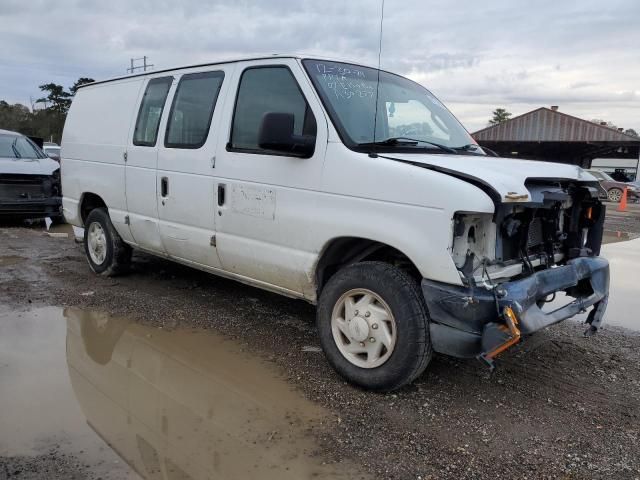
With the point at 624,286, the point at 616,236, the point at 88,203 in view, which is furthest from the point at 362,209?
the point at 616,236

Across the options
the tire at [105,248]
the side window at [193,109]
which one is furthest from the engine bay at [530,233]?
the tire at [105,248]

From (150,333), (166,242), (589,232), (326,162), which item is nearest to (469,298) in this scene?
(326,162)

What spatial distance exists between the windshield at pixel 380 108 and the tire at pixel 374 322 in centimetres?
93

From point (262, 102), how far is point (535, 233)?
7.39 ft

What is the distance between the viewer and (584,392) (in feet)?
12.6

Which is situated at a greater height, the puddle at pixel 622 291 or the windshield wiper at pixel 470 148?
the windshield wiper at pixel 470 148

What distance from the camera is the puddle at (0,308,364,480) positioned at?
289 centimetres

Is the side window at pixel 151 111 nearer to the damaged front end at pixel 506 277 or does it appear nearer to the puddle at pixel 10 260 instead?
the puddle at pixel 10 260

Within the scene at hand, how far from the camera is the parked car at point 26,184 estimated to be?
397 inches

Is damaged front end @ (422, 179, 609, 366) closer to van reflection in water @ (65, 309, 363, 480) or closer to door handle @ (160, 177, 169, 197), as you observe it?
van reflection in water @ (65, 309, 363, 480)

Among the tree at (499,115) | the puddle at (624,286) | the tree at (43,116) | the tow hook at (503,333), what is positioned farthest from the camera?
the tree at (499,115)

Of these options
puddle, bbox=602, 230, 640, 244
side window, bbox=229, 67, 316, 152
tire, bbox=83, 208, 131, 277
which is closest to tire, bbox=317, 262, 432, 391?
side window, bbox=229, 67, 316, 152

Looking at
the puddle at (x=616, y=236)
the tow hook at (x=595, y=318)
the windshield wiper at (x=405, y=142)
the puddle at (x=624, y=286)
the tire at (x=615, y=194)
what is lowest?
the tire at (x=615, y=194)

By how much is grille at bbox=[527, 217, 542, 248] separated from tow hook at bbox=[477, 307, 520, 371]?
0.78 meters
